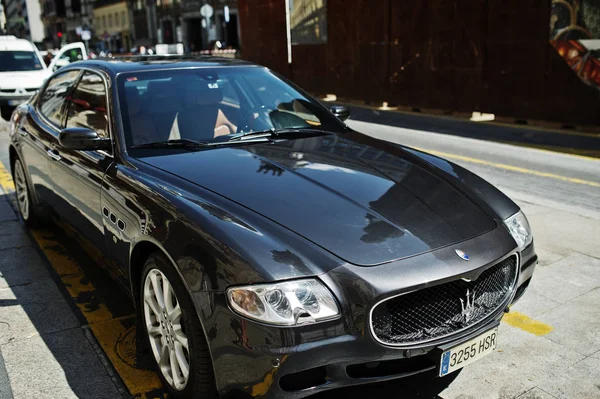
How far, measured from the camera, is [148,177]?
10.2ft

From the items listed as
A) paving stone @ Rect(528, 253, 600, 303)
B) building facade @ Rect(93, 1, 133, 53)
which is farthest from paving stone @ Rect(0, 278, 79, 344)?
building facade @ Rect(93, 1, 133, 53)

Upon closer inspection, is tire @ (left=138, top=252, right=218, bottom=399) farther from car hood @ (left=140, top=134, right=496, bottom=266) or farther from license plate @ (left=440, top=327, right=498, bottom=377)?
license plate @ (left=440, top=327, right=498, bottom=377)

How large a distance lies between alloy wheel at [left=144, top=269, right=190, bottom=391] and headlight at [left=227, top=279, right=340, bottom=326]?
0.45 meters

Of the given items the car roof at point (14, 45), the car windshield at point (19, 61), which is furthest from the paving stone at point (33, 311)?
the car roof at point (14, 45)

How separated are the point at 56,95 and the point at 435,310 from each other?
3618mm

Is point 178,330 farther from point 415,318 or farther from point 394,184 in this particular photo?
point 394,184

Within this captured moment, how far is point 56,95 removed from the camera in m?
4.80

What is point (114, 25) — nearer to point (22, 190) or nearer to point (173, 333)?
point (22, 190)

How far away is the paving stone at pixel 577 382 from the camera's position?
2.88 m

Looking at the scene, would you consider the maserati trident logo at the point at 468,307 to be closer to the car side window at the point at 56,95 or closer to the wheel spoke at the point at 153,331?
the wheel spoke at the point at 153,331

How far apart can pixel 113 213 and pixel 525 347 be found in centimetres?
235

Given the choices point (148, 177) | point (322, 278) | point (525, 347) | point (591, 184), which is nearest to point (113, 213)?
point (148, 177)

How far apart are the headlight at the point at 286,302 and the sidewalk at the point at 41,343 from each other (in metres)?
1.10

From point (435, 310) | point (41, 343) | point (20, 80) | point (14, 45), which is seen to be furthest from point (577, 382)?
point (14, 45)
